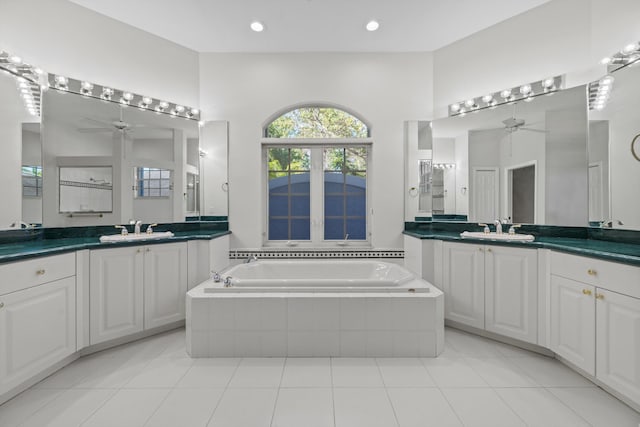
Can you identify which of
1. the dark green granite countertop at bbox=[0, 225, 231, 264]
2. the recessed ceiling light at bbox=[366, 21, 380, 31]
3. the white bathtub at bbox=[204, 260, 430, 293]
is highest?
the recessed ceiling light at bbox=[366, 21, 380, 31]

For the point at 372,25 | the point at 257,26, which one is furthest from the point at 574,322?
the point at 257,26

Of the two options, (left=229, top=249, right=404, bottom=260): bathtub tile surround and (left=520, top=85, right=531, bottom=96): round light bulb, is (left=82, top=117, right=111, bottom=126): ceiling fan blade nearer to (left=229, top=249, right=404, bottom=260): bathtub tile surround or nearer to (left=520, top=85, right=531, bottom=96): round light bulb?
(left=229, top=249, right=404, bottom=260): bathtub tile surround

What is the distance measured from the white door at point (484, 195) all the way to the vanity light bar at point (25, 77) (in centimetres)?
402

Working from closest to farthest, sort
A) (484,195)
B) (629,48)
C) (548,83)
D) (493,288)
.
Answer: (629,48)
(493,288)
(548,83)
(484,195)

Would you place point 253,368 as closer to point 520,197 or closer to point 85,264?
point 85,264

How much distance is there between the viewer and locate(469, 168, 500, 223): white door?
2842 mm

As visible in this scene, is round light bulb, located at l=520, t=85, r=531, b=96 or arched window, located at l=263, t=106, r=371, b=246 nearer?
round light bulb, located at l=520, t=85, r=531, b=96

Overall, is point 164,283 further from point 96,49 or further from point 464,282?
point 464,282

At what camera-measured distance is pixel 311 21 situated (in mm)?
2820

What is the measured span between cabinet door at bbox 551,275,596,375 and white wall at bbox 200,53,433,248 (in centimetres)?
155

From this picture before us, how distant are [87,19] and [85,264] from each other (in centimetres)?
240

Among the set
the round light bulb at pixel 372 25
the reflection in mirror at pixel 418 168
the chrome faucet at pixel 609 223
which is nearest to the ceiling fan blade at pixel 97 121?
the round light bulb at pixel 372 25

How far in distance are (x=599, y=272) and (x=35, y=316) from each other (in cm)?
340

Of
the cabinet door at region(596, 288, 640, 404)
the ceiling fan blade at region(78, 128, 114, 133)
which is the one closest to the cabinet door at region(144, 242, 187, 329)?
the ceiling fan blade at region(78, 128, 114, 133)
